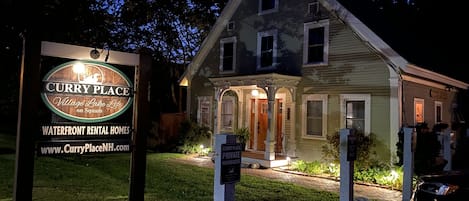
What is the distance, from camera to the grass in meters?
7.82

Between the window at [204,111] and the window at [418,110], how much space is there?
779 centimetres

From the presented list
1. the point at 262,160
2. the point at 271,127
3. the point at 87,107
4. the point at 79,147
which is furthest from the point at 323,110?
the point at 79,147

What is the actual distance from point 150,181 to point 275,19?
7.98 m

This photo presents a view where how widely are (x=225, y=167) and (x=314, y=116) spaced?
938cm

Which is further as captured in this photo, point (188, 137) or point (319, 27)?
point (188, 137)

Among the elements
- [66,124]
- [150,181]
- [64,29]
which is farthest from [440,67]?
[66,124]

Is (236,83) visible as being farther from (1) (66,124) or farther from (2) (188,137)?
(1) (66,124)

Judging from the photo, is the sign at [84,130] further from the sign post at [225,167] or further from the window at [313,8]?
the window at [313,8]

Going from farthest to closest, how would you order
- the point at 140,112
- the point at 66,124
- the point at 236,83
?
the point at 236,83
the point at 140,112
the point at 66,124

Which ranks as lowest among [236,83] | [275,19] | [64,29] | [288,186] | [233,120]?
[288,186]

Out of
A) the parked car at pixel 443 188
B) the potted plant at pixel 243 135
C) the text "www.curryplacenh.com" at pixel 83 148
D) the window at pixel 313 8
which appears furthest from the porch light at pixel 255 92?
the text "www.curryplacenh.com" at pixel 83 148

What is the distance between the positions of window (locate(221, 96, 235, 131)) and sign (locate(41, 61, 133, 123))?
36.6 ft

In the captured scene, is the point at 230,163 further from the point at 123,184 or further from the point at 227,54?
the point at 227,54

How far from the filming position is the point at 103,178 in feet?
31.7
